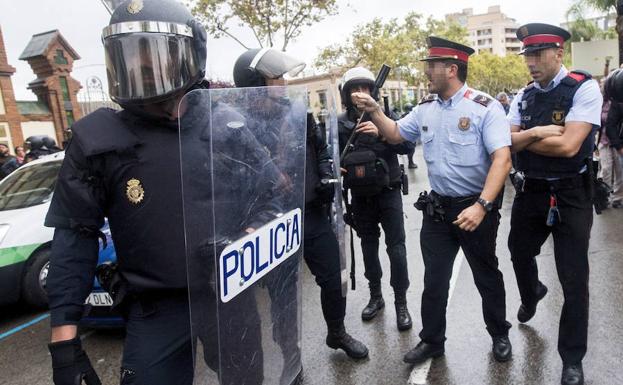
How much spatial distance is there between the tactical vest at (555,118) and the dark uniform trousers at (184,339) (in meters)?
1.83

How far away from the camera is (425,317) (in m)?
2.74

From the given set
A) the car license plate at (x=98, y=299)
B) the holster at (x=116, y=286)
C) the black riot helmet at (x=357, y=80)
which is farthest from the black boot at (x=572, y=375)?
the car license plate at (x=98, y=299)

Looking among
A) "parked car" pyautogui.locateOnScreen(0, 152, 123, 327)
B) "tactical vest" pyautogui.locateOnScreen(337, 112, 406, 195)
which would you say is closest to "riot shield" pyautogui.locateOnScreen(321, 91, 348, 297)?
"tactical vest" pyautogui.locateOnScreen(337, 112, 406, 195)

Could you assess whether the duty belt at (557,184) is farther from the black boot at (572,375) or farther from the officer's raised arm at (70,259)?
the officer's raised arm at (70,259)

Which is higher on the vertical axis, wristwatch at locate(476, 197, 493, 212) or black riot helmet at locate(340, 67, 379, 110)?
black riot helmet at locate(340, 67, 379, 110)

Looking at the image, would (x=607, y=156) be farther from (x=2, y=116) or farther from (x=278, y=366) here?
(x=2, y=116)

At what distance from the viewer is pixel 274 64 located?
2.42m

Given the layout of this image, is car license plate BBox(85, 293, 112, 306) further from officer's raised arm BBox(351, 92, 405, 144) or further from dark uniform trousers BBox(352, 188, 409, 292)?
officer's raised arm BBox(351, 92, 405, 144)

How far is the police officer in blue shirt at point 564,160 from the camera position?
7.75ft

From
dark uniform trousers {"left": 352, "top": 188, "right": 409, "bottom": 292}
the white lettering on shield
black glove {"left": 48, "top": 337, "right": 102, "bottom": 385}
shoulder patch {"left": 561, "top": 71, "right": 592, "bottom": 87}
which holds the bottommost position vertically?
dark uniform trousers {"left": 352, "top": 188, "right": 409, "bottom": 292}

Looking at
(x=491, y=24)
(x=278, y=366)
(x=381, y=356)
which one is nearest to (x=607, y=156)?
(x=381, y=356)

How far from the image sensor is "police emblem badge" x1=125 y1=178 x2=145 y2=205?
4.64 ft

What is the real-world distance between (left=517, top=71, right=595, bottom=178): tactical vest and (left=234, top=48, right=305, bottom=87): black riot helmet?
51.7 inches

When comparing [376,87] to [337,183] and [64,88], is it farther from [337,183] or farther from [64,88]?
[64,88]
